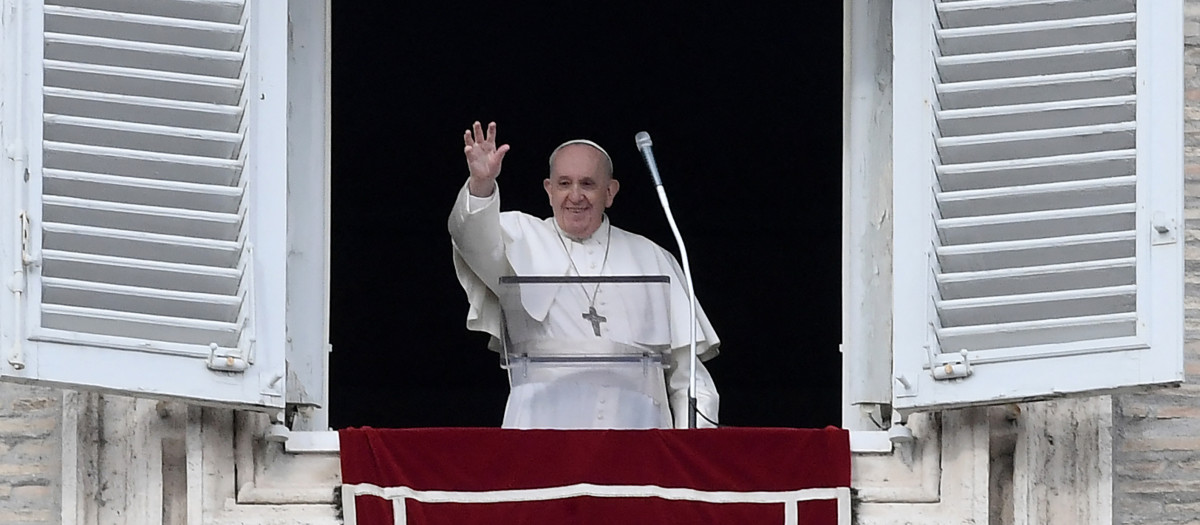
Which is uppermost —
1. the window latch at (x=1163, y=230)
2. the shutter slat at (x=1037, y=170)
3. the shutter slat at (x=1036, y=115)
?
the shutter slat at (x=1036, y=115)

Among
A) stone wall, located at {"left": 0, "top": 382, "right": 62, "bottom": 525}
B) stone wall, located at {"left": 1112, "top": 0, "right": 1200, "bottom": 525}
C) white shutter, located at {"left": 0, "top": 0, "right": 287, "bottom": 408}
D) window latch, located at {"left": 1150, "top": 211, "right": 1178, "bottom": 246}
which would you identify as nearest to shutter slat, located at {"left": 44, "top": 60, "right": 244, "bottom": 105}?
white shutter, located at {"left": 0, "top": 0, "right": 287, "bottom": 408}

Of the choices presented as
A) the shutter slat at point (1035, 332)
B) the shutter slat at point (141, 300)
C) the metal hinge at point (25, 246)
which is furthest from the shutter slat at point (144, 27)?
the shutter slat at point (1035, 332)

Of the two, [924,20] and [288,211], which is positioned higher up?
[924,20]

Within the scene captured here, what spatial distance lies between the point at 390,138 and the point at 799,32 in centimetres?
161

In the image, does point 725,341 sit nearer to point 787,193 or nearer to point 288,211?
point 787,193

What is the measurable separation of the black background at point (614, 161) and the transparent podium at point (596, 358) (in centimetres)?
246

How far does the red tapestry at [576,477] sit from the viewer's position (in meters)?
6.21

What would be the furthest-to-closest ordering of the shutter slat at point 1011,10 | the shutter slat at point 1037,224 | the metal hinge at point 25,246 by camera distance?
the shutter slat at point 1011,10 → the shutter slat at point 1037,224 → the metal hinge at point 25,246

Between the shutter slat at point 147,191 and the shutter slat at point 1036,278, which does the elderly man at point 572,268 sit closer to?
the shutter slat at point 147,191

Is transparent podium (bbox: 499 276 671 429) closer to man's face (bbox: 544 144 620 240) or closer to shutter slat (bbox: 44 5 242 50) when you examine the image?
man's face (bbox: 544 144 620 240)

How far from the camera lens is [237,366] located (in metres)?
6.09

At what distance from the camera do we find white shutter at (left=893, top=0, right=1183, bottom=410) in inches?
241

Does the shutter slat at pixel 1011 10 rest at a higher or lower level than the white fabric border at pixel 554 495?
higher

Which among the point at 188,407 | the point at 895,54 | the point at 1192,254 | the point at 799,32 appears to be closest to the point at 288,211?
the point at 188,407
